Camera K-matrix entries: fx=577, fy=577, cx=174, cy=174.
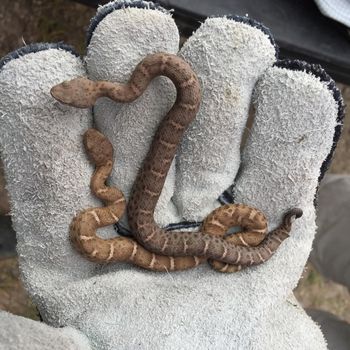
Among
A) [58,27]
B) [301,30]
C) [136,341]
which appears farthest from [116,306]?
[58,27]

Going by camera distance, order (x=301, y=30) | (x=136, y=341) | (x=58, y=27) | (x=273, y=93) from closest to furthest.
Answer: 1. (x=136, y=341)
2. (x=273, y=93)
3. (x=301, y=30)
4. (x=58, y=27)

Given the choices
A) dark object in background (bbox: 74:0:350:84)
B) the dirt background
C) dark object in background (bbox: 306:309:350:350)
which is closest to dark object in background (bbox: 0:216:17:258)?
the dirt background

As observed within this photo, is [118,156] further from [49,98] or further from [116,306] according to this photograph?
[116,306]

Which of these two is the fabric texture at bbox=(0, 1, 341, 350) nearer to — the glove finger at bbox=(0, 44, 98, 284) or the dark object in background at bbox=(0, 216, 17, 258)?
the glove finger at bbox=(0, 44, 98, 284)

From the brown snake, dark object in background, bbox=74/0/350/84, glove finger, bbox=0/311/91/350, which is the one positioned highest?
dark object in background, bbox=74/0/350/84

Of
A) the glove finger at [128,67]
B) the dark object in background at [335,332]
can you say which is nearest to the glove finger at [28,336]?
the glove finger at [128,67]

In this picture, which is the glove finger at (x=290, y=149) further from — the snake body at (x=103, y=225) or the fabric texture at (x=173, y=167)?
the snake body at (x=103, y=225)

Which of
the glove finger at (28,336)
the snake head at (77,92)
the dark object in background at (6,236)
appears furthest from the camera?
the dark object in background at (6,236)
